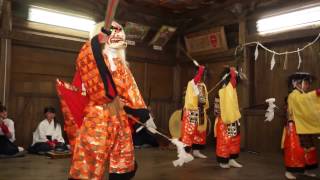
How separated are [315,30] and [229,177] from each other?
11.5 feet

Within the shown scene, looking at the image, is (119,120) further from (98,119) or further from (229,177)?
(229,177)

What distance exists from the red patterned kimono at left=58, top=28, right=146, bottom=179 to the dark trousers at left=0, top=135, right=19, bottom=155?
3858 mm

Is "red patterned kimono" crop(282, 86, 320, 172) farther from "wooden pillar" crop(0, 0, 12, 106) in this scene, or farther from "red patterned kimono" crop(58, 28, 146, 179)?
"wooden pillar" crop(0, 0, 12, 106)

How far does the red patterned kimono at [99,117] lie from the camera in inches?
Result: 88.6

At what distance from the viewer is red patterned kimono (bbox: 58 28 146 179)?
225 cm

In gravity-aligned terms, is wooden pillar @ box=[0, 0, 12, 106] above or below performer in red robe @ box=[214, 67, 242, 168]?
above

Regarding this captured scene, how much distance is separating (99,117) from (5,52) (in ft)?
16.2

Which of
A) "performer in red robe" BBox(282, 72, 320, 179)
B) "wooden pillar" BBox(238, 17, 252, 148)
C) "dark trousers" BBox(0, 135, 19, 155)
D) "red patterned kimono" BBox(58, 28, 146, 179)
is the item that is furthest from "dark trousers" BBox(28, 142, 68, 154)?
"performer in red robe" BBox(282, 72, 320, 179)

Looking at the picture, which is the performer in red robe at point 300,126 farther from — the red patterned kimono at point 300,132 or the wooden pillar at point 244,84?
the wooden pillar at point 244,84

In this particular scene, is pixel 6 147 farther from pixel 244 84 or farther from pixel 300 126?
pixel 244 84

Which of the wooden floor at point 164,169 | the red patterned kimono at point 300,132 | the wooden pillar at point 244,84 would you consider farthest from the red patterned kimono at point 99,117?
the wooden pillar at point 244,84

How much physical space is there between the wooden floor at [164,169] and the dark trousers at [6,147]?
0.83 ft

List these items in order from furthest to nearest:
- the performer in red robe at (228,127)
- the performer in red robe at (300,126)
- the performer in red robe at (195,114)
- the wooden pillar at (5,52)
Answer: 1. the wooden pillar at (5,52)
2. the performer in red robe at (195,114)
3. the performer in red robe at (228,127)
4. the performer in red robe at (300,126)

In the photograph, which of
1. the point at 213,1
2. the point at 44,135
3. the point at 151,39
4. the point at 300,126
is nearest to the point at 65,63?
the point at 44,135
